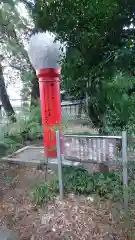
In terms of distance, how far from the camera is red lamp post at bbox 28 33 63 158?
3.21 metres

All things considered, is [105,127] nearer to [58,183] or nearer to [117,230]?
[58,183]

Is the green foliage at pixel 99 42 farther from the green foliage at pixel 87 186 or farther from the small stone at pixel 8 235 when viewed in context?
the small stone at pixel 8 235

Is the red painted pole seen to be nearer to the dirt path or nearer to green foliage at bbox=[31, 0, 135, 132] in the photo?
the dirt path

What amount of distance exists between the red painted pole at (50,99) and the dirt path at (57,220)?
0.93m

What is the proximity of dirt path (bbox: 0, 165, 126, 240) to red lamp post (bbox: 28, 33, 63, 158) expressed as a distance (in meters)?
0.79

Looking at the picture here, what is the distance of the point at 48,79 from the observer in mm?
3572

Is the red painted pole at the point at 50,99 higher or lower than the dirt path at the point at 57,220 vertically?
higher

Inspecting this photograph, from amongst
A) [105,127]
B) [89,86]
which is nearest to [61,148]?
[105,127]

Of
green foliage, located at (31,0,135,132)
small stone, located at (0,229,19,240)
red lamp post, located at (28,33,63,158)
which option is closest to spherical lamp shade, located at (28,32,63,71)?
red lamp post, located at (28,33,63,158)

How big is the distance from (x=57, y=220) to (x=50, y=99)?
1873 millimetres

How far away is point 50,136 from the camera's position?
3.57 metres

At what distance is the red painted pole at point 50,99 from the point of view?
11.5 feet

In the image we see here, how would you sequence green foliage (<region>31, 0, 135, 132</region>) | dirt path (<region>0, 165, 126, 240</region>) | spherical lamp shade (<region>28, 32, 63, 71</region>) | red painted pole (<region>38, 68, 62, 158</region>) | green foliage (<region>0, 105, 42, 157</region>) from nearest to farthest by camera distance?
green foliage (<region>31, 0, 135, 132</region>) < dirt path (<region>0, 165, 126, 240</region>) < spherical lamp shade (<region>28, 32, 63, 71</region>) < red painted pole (<region>38, 68, 62, 158</region>) < green foliage (<region>0, 105, 42, 157</region>)

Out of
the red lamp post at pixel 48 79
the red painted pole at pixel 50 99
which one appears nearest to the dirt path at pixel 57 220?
the red lamp post at pixel 48 79
